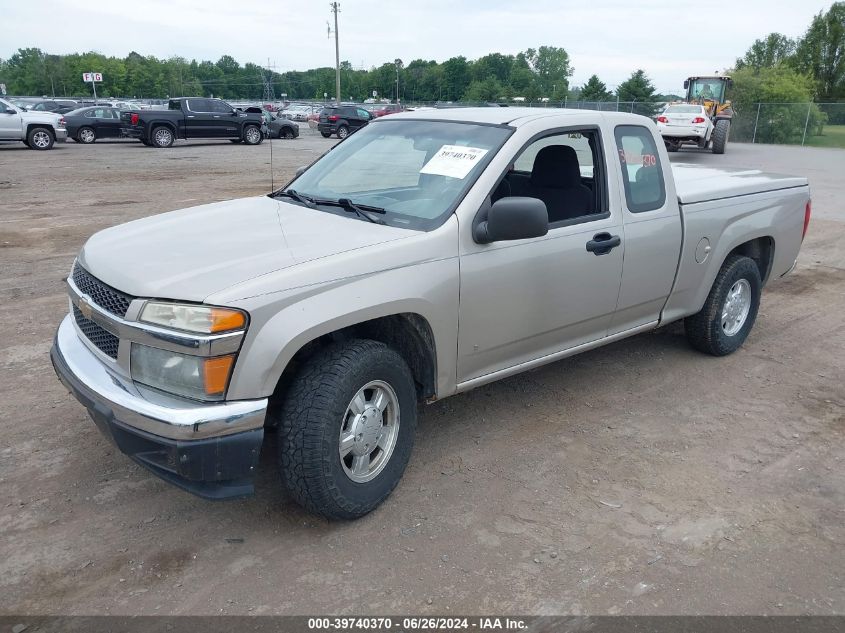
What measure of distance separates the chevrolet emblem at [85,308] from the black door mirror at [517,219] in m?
1.90

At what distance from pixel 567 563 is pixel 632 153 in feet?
8.76

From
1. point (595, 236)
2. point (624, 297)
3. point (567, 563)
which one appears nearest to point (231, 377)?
point (567, 563)

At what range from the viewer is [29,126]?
2230 cm

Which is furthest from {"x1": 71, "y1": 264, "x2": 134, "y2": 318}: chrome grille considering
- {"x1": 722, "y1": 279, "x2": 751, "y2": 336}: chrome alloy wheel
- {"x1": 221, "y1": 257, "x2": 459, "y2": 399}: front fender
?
{"x1": 722, "y1": 279, "x2": 751, "y2": 336}: chrome alloy wheel

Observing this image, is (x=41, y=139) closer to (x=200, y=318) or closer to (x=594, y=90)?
(x=200, y=318)

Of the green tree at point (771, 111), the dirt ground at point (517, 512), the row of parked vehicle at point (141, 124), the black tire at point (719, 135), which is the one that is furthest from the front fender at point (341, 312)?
the green tree at point (771, 111)

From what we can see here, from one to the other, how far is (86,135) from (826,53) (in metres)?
57.9

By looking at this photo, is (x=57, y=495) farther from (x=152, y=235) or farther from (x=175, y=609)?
(x=152, y=235)

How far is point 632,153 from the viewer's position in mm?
4512

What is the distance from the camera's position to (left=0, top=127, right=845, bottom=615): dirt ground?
286 cm

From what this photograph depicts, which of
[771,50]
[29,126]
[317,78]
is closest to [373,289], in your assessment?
[29,126]

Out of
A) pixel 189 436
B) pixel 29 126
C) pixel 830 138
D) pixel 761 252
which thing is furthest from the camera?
pixel 830 138

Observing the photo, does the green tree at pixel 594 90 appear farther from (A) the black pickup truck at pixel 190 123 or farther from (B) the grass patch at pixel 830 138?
(A) the black pickup truck at pixel 190 123

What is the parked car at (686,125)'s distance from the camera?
24547mm
